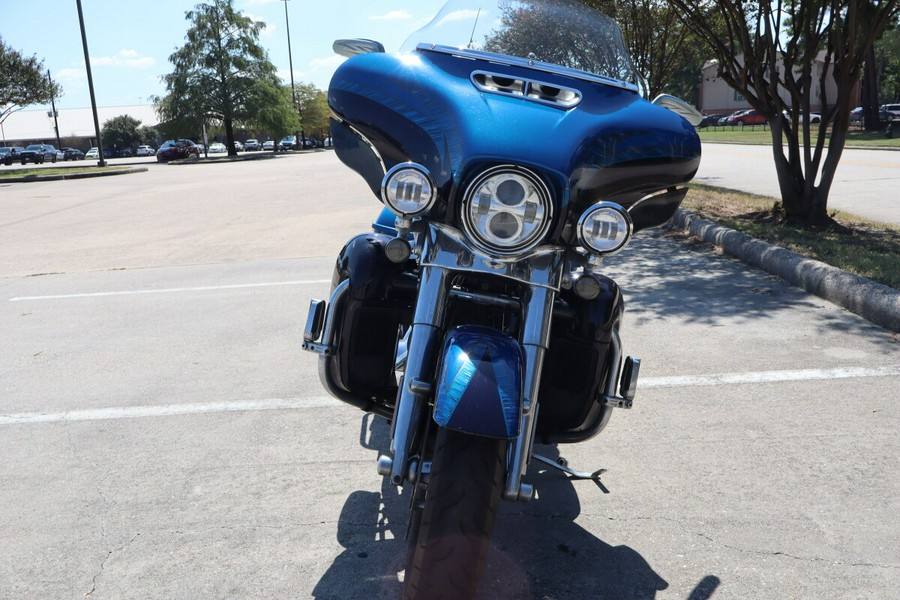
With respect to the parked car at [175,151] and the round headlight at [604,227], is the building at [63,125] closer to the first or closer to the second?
the parked car at [175,151]

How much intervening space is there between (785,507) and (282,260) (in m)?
6.86

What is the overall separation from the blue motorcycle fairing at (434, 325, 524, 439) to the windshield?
154cm

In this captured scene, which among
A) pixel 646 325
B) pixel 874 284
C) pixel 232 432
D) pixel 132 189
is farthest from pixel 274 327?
pixel 132 189

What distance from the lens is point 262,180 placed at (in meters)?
24.6

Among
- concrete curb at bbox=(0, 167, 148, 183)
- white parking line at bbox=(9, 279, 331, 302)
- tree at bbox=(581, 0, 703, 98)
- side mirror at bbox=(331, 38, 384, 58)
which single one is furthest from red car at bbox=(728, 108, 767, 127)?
side mirror at bbox=(331, 38, 384, 58)

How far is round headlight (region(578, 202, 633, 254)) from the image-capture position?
252cm

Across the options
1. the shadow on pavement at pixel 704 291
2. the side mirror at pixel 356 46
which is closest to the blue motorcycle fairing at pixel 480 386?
the side mirror at pixel 356 46

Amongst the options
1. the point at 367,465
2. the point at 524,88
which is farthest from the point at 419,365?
the point at 367,465

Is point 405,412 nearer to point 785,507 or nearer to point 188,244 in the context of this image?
point 785,507

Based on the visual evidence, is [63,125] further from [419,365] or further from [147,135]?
[419,365]

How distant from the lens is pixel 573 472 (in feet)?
11.5

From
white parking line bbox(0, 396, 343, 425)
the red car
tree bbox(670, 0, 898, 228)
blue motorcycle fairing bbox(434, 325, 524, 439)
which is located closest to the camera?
blue motorcycle fairing bbox(434, 325, 524, 439)

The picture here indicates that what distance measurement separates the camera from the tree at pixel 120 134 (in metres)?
77.9

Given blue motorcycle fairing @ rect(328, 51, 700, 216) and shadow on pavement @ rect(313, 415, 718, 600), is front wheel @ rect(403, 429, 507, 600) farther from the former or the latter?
blue motorcycle fairing @ rect(328, 51, 700, 216)
